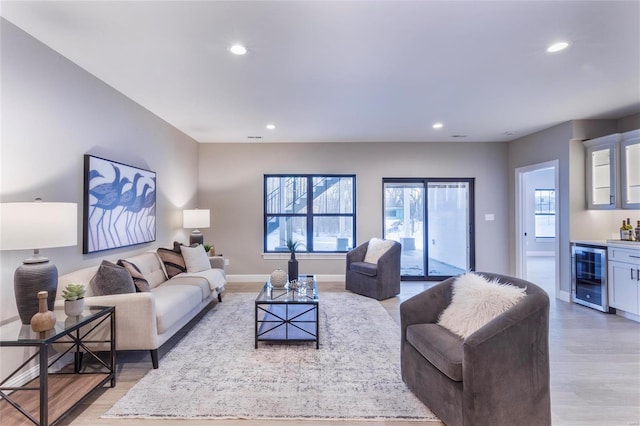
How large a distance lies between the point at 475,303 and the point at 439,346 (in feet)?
1.30

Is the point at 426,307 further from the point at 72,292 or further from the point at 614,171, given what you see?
the point at 614,171

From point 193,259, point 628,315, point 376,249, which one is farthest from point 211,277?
point 628,315

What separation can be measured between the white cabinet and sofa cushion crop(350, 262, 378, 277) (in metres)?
2.98

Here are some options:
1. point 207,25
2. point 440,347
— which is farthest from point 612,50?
point 207,25

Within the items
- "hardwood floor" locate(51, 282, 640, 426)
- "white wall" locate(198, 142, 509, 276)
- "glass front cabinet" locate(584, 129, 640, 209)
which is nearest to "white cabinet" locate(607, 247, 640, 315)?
"hardwood floor" locate(51, 282, 640, 426)

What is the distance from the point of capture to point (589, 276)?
13.1 feet

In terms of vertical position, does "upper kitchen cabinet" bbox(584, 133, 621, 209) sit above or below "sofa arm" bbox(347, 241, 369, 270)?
above

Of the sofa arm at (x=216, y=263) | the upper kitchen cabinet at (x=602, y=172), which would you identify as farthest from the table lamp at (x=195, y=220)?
the upper kitchen cabinet at (x=602, y=172)

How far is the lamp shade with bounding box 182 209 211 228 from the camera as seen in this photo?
183 inches

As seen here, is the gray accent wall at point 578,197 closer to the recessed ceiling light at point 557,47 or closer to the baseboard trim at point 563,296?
the baseboard trim at point 563,296

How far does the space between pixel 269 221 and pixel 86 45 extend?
3.76 m

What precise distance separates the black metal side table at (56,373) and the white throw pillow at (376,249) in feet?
11.7

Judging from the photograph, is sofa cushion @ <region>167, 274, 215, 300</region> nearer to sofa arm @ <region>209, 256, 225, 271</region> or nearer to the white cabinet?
sofa arm @ <region>209, 256, 225, 271</region>

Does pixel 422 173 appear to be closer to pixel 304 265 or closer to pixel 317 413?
pixel 304 265
